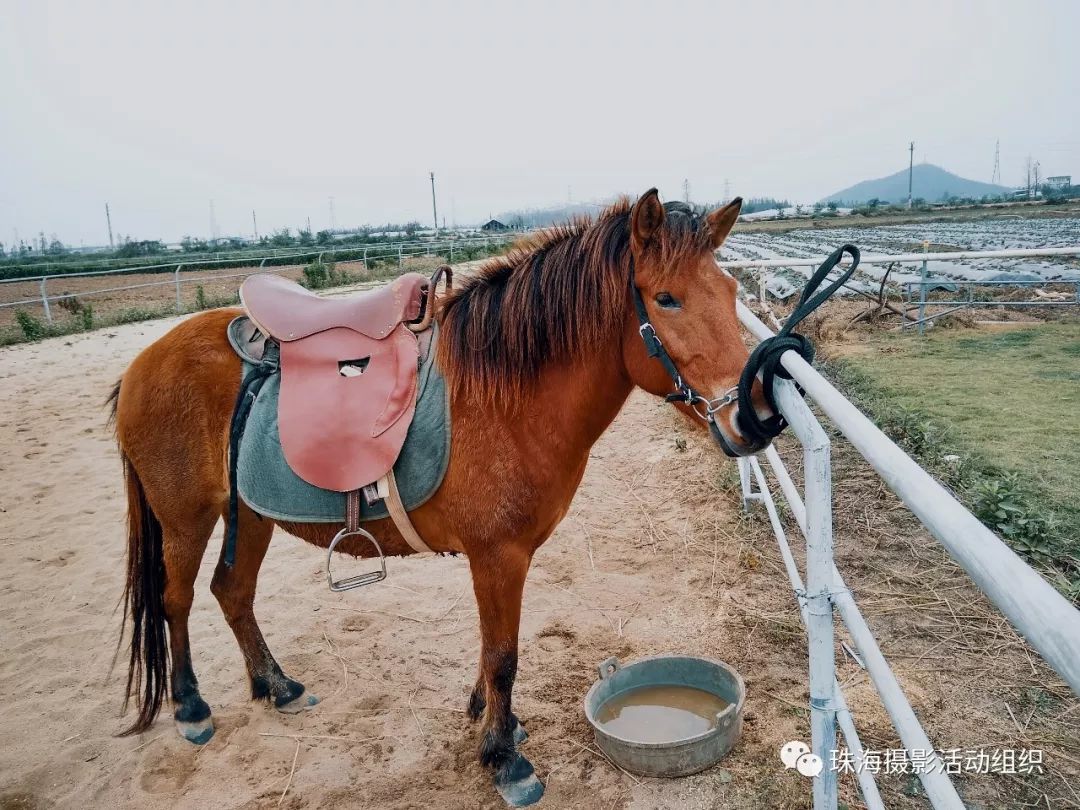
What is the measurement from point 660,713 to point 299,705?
1620 millimetres

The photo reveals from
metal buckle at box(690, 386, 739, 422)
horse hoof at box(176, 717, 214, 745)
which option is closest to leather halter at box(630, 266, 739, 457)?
metal buckle at box(690, 386, 739, 422)

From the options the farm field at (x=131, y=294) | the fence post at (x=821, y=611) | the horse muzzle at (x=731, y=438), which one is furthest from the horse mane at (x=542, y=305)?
the farm field at (x=131, y=294)

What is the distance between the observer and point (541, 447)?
220 cm

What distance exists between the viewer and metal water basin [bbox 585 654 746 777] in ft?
7.45

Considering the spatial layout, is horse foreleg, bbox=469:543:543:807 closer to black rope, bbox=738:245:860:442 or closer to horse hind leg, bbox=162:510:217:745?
black rope, bbox=738:245:860:442

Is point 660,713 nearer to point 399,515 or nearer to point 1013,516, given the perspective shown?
point 399,515

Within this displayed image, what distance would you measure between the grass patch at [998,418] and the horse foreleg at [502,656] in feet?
8.31

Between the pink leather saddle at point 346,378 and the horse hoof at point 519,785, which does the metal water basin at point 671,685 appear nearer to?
the horse hoof at point 519,785

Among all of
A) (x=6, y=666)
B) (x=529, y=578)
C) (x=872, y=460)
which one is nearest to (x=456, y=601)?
(x=529, y=578)

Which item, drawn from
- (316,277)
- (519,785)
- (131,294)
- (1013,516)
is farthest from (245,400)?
(131,294)

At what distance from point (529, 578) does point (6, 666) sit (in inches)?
107

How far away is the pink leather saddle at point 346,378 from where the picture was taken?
2232 millimetres

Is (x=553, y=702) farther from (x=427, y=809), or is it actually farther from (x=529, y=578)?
(x=529, y=578)

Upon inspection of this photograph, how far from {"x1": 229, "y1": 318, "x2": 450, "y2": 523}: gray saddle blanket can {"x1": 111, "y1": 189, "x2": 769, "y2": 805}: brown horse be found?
5cm
